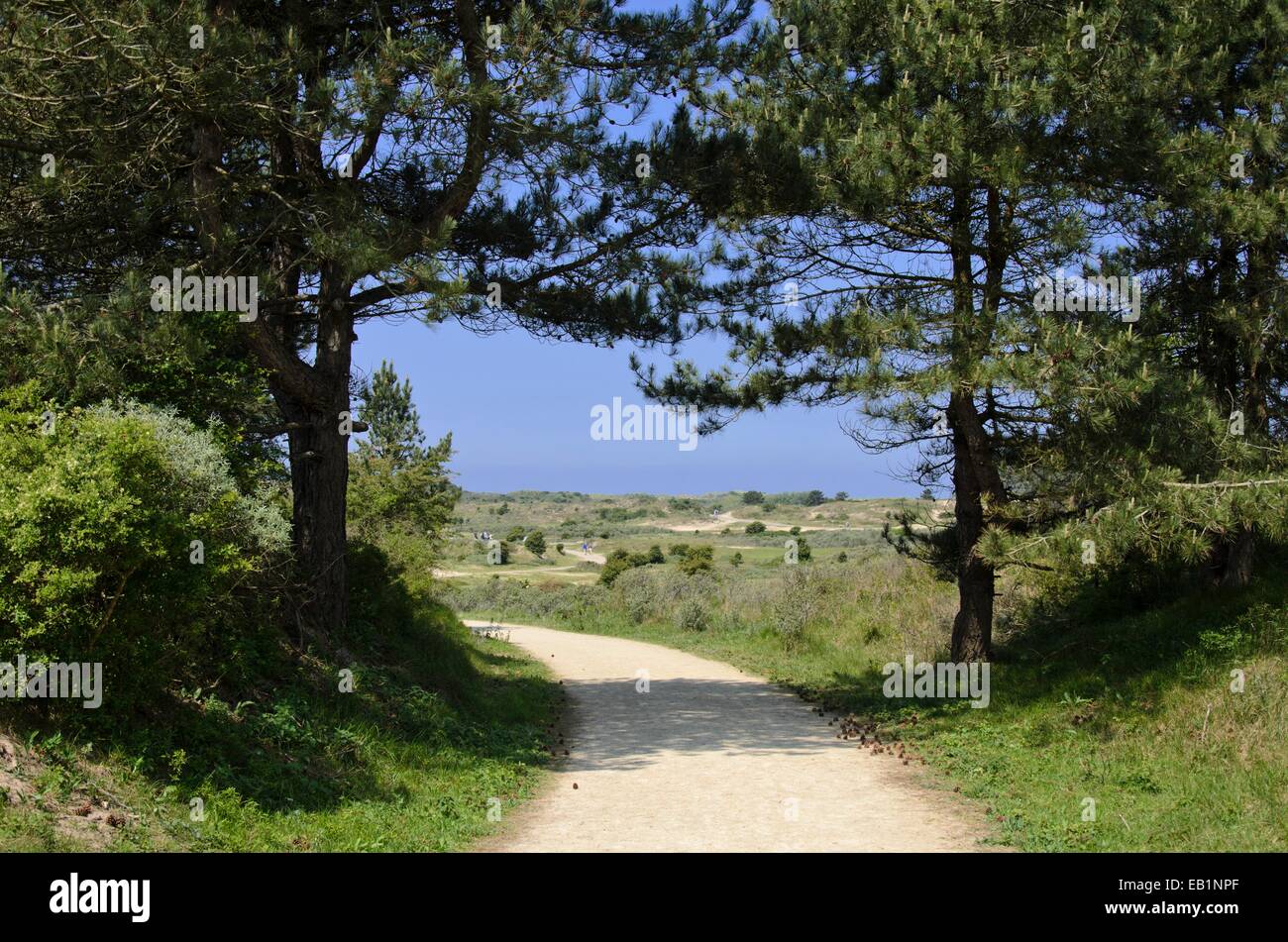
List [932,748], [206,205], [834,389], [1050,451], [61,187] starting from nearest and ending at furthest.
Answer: [61,187] < [206,205] < [932,748] < [1050,451] < [834,389]

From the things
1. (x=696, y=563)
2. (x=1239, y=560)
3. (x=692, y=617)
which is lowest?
(x=692, y=617)

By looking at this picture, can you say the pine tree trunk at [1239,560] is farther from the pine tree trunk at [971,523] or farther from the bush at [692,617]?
the bush at [692,617]

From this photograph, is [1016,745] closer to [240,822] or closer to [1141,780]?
[1141,780]

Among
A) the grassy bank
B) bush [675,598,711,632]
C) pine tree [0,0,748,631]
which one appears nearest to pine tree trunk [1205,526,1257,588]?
the grassy bank

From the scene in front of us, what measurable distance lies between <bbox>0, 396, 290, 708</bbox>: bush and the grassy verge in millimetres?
521

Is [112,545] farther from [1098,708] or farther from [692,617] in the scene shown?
[692,617]

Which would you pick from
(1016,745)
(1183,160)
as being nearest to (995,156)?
(1183,160)

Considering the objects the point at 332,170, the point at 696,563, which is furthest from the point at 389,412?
the point at 332,170

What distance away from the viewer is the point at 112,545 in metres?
6.10

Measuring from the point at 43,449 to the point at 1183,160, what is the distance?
1078 cm

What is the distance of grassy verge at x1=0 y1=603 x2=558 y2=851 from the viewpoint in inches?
222

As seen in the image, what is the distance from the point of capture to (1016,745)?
31.5ft

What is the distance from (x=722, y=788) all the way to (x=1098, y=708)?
14.0 feet

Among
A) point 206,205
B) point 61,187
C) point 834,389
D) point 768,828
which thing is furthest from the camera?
point 834,389
